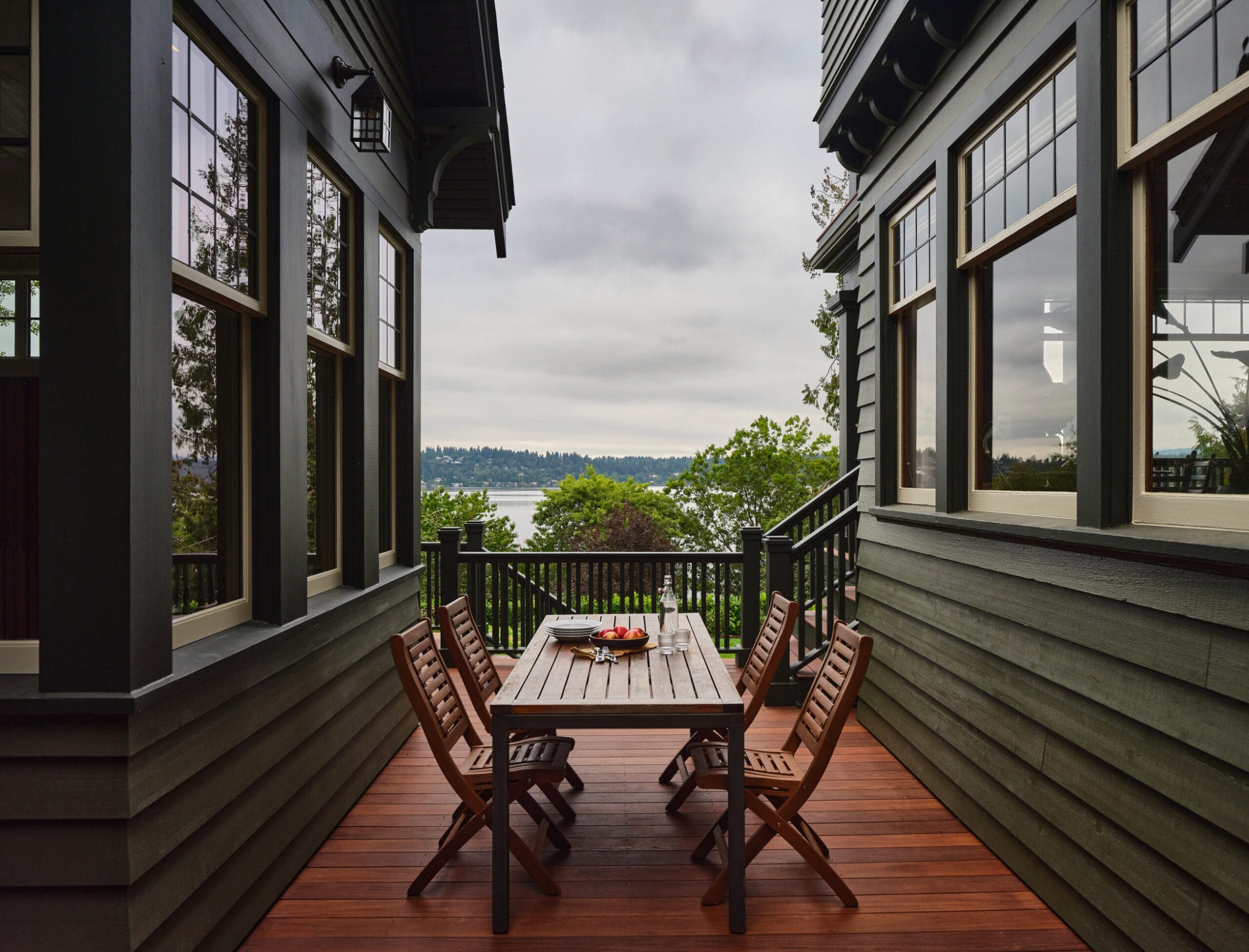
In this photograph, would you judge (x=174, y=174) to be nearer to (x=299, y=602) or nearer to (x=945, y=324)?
(x=299, y=602)

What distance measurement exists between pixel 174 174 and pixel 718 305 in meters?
19.3

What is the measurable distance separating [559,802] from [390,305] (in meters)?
2.99

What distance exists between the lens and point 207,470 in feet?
8.05

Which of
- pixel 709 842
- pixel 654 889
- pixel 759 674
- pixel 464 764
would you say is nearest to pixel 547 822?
pixel 464 764

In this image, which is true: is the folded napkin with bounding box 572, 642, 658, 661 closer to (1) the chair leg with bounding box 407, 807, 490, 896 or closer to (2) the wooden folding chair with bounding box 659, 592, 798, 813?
(2) the wooden folding chair with bounding box 659, 592, 798, 813

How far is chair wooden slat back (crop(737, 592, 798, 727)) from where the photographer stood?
3.06 m

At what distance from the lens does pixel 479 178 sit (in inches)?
218

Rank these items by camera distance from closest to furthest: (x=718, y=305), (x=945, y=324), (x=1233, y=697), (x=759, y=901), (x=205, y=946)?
(x=1233, y=697)
(x=205, y=946)
(x=759, y=901)
(x=945, y=324)
(x=718, y=305)

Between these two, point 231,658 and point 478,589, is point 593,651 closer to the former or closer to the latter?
point 231,658

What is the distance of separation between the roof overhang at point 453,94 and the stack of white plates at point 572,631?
2.81 metres

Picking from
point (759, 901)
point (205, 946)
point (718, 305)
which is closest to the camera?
point (205, 946)

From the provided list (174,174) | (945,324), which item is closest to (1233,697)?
(945,324)

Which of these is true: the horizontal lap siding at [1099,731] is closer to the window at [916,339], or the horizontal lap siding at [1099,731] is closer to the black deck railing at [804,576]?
the window at [916,339]

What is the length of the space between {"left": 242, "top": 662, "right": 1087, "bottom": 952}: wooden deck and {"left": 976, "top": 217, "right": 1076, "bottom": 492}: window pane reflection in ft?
4.95
